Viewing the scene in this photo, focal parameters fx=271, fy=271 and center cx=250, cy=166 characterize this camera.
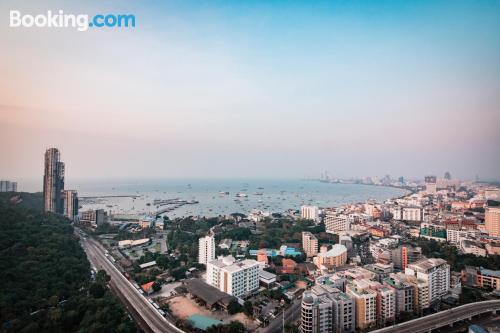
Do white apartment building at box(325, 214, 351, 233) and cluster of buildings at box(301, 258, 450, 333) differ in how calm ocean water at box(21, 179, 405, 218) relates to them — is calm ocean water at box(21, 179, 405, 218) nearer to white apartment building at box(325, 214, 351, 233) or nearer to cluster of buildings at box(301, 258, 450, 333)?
white apartment building at box(325, 214, 351, 233)

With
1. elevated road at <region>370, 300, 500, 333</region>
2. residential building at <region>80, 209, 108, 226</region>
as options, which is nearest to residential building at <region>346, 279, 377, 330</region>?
elevated road at <region>370, 300, 500, 333</region>

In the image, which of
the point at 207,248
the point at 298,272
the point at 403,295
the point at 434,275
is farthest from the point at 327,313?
the point at 207,248

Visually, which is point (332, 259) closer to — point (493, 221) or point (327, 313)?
point (327, 313)

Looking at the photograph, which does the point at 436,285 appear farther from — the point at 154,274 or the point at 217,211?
the point at 217,211

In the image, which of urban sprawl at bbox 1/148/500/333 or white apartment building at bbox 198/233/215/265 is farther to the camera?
white apartment building at bbox 198/233/215/265

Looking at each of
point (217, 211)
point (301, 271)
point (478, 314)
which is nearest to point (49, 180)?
point (217, 211)

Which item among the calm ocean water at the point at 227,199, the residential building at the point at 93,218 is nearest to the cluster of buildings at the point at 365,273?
the residential building at the point at 93,218

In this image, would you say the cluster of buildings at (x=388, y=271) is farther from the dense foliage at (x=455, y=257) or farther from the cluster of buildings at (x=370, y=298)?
the dense foliage at (x=455, y=257)
